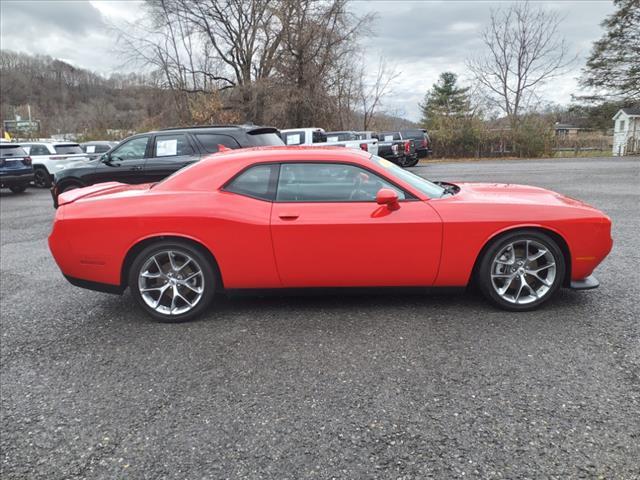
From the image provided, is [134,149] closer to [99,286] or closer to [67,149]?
[99,286]

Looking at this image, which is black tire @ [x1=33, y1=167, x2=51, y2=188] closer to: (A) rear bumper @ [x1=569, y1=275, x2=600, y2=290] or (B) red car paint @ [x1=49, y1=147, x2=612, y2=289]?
(B) red car paint @ [x1=49, y1=147, x2=612, y2=289]

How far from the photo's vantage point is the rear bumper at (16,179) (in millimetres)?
13750

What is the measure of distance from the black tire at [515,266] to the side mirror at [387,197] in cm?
86

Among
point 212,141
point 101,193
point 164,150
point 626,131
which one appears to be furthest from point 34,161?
point 626,131

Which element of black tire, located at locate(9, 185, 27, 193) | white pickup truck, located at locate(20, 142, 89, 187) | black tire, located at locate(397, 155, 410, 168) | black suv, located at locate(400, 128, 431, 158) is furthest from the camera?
black suv, located at locate(400, 128, 431, 158)

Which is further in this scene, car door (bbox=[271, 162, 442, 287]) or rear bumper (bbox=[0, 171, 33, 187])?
rear bumper (bbox=[0, 171, 33, 187])

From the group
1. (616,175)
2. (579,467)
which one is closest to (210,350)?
(579,467)

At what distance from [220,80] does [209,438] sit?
3183 cm

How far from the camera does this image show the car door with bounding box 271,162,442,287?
11.9 ft

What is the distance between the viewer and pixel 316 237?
3646 mm

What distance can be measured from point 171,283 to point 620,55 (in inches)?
1474

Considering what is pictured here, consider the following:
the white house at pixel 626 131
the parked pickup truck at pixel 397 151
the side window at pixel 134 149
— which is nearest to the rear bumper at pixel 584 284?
the side window at pixel 134 149

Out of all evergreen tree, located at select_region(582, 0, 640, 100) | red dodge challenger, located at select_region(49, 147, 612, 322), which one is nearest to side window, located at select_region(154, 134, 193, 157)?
red dodge challenger, located at select_region(49, 147, 612, 322)

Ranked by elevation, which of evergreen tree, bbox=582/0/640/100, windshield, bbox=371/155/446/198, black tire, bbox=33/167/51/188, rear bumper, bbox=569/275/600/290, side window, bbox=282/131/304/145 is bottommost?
rear bumper, bbox=569/275/600/290
